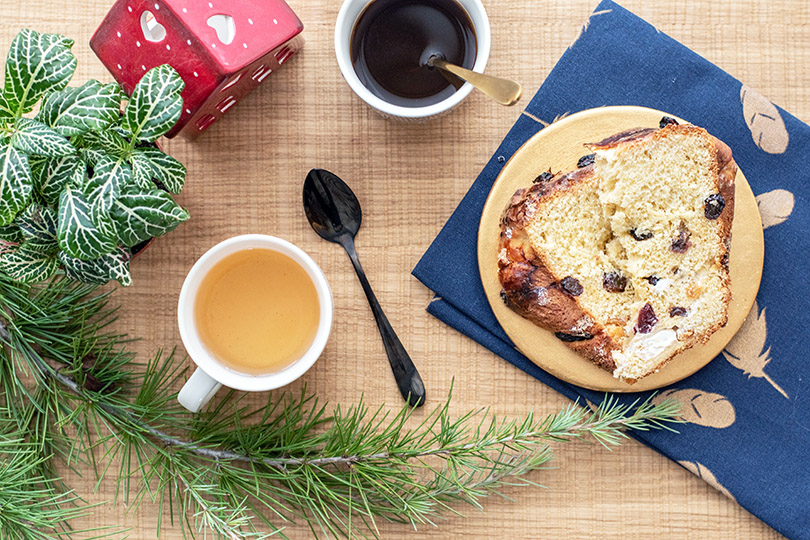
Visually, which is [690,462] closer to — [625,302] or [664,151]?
[625,302]

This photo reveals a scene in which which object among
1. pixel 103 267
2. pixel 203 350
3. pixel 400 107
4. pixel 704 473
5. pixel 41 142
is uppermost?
pixel 41 142

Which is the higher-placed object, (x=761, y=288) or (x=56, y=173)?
(x=56, y=173)

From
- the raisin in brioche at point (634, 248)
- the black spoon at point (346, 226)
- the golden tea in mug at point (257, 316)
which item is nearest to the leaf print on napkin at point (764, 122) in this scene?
Answer: the raisin in brioche at point (634, 248)

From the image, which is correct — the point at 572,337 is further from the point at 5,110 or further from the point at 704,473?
the point at 5,110

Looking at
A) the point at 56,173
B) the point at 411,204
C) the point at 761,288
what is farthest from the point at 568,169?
the point at 56,173

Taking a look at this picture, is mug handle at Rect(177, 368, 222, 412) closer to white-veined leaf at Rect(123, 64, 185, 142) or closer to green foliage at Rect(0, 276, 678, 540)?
green foliage at Rect(0, 276, 678, 540)

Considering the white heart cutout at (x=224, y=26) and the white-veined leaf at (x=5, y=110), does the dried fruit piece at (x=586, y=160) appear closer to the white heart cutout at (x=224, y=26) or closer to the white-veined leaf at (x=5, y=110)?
the white heart cutout at (x=224, y=26)
